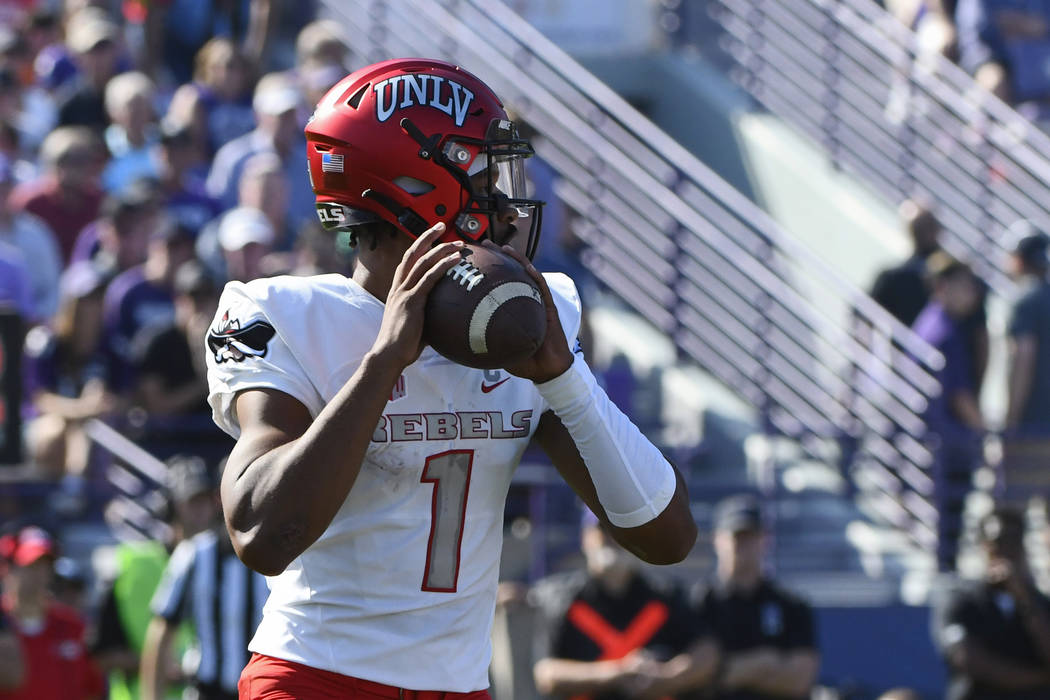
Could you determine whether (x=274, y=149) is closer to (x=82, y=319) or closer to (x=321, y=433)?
(x=82, y=319)

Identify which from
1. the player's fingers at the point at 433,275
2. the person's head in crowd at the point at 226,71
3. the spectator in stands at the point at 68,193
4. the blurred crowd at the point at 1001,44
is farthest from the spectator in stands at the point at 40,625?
the blurred crowd at the point at 1001,44

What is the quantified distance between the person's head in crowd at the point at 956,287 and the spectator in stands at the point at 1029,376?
0.21m

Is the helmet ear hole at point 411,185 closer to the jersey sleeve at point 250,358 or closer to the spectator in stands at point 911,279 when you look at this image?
the jersey sleeve at point 250,358

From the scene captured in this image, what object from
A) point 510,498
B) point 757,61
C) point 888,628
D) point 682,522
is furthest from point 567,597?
point 757,61

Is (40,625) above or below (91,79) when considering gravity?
below

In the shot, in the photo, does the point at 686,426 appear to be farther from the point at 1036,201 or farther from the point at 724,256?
the point at 1036,201

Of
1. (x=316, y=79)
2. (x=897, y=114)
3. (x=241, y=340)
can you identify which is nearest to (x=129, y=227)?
(x=316, y=79)

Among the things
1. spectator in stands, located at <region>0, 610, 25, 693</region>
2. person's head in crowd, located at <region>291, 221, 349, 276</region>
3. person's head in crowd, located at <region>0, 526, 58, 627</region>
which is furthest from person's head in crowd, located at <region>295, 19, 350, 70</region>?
spectator in stands, located at <region>0, 610, 25, 693</region>

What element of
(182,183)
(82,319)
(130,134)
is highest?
(130,134)

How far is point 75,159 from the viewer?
938 centimetres

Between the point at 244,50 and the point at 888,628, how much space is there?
229 inches

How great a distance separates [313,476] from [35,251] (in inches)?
255

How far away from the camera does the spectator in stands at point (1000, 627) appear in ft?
25.9

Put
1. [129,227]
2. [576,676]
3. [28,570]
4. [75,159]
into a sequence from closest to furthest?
[28,570] < [576,676] < [129,227] < [75,159]
